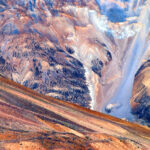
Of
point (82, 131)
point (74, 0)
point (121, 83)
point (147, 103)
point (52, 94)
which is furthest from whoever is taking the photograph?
point (74, 0)

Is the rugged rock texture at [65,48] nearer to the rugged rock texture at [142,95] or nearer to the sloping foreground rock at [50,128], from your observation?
the rugged rock texture at [142,95]

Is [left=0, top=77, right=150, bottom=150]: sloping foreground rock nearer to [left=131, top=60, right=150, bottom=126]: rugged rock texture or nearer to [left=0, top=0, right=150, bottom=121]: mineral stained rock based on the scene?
[left=131, top=60, right=150, bottom=126]: rugged rock texture

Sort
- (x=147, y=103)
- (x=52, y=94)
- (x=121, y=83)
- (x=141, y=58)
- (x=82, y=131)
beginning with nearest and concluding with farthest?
(x=82, y=131)
(x=147, y=103)
(x=52, y=94)
(x=121, y=83)
(x=141, y=58)

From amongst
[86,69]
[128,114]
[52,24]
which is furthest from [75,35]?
[128,114]

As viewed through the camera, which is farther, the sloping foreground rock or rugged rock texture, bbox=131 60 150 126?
rugged rock texture, bbox=131 60 150 126

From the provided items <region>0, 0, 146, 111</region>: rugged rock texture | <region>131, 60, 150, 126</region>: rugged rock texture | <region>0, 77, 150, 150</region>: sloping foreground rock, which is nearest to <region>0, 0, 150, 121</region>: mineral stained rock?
<region>0, 0, 146, 111</region>: rugged rock texture

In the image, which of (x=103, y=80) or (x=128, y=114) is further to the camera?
(x=103, y=80)

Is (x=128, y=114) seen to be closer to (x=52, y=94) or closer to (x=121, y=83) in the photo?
(x=121, y=83)

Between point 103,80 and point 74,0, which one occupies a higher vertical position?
point 74,0
